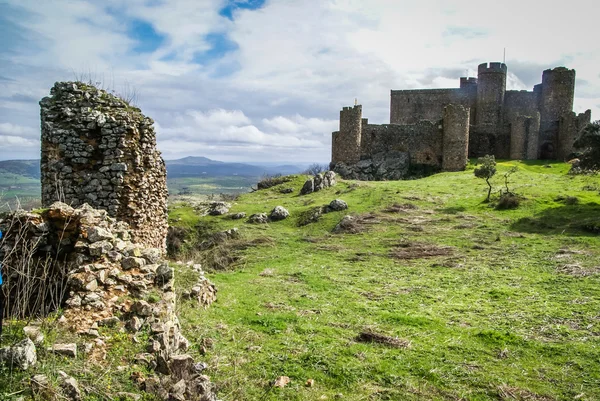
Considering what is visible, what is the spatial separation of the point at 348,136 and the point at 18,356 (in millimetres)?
38107

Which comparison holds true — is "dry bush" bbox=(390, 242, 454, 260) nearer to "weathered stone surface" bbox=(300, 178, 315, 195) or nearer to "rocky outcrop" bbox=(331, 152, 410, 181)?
"weathered stone surface" bbox=(300, 178, 315, 195)

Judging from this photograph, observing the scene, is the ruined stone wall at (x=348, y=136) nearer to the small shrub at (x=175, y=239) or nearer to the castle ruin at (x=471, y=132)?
the castle ruin at (x=471, y=132)

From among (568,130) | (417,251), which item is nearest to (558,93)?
(568,130)

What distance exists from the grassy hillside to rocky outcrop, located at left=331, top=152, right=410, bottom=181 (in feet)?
52.9

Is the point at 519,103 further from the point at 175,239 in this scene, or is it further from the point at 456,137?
the point at 175,239

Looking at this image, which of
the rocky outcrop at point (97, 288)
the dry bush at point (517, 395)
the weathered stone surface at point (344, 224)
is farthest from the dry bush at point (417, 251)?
the dry bush at point (517, 395)

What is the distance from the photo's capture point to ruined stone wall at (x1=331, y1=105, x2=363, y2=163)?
136 ft

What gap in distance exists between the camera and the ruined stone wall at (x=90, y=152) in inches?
466

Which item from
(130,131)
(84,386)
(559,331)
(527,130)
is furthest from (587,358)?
(527,130)

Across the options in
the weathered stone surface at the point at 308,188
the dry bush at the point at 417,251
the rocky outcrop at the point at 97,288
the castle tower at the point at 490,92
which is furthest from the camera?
the castle tower at the point at 490,92

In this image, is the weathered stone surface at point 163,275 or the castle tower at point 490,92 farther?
the castle tower at point 490,92

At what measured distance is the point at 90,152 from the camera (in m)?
11.9

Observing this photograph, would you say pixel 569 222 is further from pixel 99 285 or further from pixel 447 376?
pixel 99 285

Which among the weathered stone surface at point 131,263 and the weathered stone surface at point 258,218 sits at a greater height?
the weathered stone surface at point 131,263
